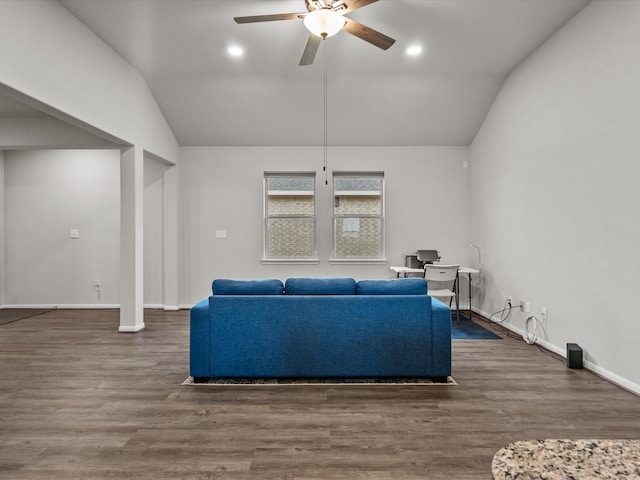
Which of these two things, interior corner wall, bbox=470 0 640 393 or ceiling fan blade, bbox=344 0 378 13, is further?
interior corner wall, bbox=470 0 640 393

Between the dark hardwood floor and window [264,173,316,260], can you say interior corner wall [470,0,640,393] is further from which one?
window [264,173,316,260]

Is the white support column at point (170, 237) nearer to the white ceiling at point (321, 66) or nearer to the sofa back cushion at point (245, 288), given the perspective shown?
the white ceiling at point (321, 66)

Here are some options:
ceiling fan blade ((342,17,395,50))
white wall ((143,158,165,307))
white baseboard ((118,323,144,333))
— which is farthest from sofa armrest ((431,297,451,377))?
white wall ((143,158,165,307))

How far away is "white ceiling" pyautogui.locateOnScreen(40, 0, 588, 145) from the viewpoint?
11.8 ft

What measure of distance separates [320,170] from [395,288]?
3.43m

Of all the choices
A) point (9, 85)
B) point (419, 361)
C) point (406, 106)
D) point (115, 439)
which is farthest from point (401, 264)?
point (9, 85)

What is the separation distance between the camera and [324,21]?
8.97 feet

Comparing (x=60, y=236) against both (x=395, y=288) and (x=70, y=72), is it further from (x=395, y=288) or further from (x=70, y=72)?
(x=395, y=288)

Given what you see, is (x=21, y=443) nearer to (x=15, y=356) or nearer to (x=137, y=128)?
(x=15, y=356)

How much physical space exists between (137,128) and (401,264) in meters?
4.29

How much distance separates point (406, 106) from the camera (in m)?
5.39

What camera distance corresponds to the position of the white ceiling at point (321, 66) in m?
3.59

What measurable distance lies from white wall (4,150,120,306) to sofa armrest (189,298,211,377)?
153 inches

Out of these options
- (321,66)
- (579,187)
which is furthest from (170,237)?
(579,187)
